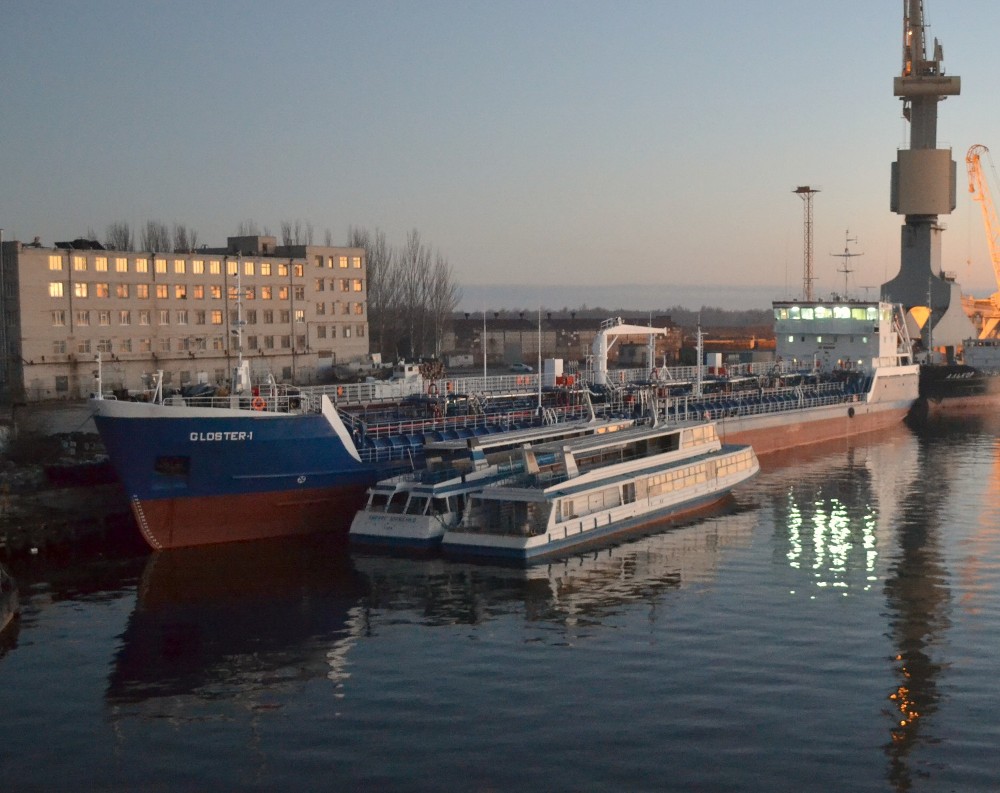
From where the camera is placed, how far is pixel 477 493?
30.2m

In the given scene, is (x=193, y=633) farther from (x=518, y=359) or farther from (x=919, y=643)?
(x=518, y=359)

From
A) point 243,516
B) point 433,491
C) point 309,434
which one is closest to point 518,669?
point 433,491

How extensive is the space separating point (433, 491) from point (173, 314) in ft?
132

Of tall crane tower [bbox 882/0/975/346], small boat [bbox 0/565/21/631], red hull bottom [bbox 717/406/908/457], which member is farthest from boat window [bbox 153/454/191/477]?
tall crane tower [bbox 882/0/975/346]

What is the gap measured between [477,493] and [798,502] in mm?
14265

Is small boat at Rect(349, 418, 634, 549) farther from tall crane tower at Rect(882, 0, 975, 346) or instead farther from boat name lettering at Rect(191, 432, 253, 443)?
tall crane tower at Rect(882, 0, 975, 346)

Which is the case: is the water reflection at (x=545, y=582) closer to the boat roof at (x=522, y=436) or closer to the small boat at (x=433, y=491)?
the small boat at (x=433, y=491)

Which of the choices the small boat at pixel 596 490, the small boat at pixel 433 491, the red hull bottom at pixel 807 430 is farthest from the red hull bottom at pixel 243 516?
the red hull bottom at pixel 807 430

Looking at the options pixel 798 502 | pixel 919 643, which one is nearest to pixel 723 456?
pixel 798 502

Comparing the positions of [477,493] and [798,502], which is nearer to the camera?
[477,493]

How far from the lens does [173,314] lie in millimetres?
66438

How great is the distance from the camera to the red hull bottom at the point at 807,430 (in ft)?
164

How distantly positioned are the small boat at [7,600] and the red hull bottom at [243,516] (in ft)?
17.9

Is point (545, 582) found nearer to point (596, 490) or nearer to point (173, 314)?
point (596, 490)
